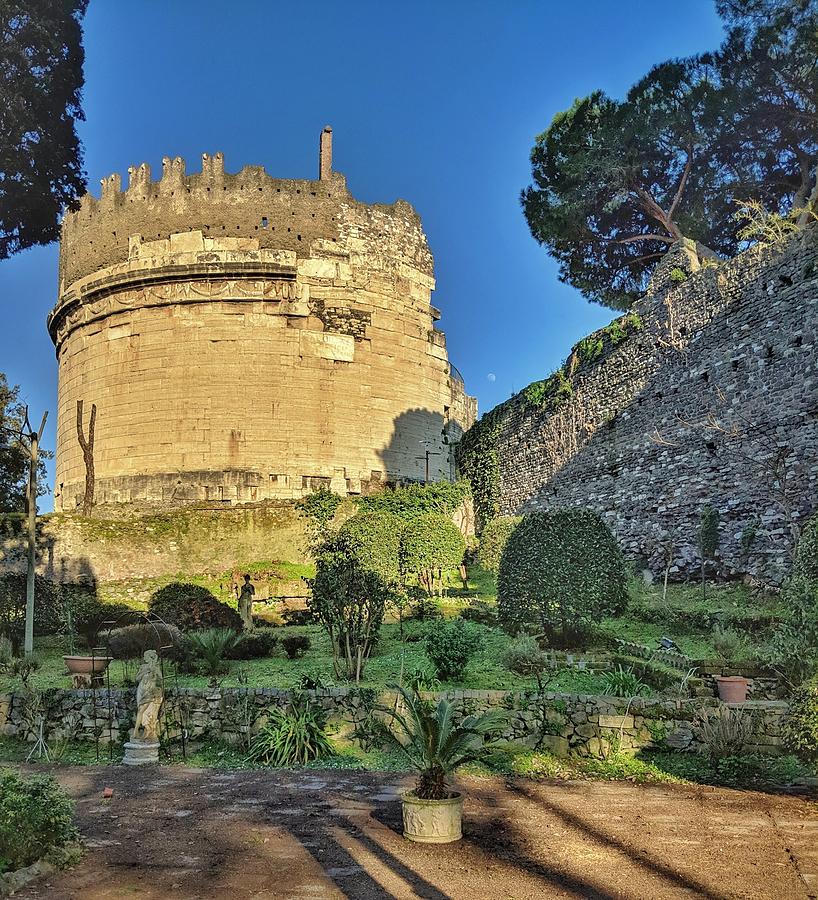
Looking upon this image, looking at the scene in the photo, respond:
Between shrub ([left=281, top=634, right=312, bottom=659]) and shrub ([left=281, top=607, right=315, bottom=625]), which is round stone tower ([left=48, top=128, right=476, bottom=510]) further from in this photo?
shrub ([left=281, top=634, right=312, bottom=659])

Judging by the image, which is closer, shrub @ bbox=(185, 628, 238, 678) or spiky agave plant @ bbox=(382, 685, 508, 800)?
spiky agave plant @ bbox=(382, 685, 508, 800)

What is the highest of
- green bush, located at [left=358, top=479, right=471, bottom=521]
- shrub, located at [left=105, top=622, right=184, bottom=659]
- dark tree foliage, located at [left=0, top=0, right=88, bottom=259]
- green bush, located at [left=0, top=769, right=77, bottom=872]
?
dark tree foliage, located at [left=0, top=0, right=88, bottom=259]

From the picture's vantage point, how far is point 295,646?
1385cm

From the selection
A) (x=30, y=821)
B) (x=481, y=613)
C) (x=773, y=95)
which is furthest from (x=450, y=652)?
(x=773, y=95)

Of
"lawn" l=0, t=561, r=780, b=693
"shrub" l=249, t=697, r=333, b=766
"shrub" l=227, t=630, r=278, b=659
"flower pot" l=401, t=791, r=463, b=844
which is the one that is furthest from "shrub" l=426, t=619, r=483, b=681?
"flower pot" l=401, t=791, r=463, b=844

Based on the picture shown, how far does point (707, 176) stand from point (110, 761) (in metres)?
23.9

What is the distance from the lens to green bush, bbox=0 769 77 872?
5539 mm

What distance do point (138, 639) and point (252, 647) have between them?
2.10 m

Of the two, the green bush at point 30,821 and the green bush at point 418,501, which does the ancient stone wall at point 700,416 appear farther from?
the green bush at point 30,821

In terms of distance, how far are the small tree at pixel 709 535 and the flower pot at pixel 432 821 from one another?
1030 cm

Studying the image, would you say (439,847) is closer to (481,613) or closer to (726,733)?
(726,733)

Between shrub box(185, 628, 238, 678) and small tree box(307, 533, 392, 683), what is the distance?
1.59 meters

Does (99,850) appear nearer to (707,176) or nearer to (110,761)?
(110,761)

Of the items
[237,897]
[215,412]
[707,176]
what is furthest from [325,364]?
[237,897]
